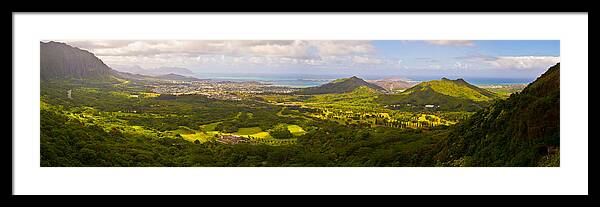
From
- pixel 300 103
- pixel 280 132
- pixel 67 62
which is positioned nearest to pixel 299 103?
pixel 300 103

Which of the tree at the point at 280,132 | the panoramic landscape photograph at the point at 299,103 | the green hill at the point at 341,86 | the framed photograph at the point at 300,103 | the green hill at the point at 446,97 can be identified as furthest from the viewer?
the green hill at the point at 341,86

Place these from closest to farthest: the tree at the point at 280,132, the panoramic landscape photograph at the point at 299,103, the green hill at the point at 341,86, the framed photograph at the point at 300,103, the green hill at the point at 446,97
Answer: the framed photograph at the point at 300,103, the panoramic landscape photograph at the point at 299,103, the tree at the point at 280,132, the green hill at the point at 446,97, the green hill at the point at 341,86

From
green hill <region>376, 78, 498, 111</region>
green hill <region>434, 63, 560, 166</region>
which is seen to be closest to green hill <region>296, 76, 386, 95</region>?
green hill <region>376, 78, 498, 111</region>

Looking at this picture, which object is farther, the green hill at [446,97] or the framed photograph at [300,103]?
the green hill at [446,97]

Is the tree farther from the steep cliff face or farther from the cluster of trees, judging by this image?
the steep cliff face

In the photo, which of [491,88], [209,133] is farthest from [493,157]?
[209,133]

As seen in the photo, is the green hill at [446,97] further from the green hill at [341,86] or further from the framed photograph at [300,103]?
the green hill at [341,86]

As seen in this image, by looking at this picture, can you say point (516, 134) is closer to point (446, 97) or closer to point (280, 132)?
point (446, 97)

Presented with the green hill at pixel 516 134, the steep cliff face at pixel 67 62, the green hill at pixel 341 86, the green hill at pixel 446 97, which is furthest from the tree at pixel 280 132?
the steep cliff face at pixel 67 62
